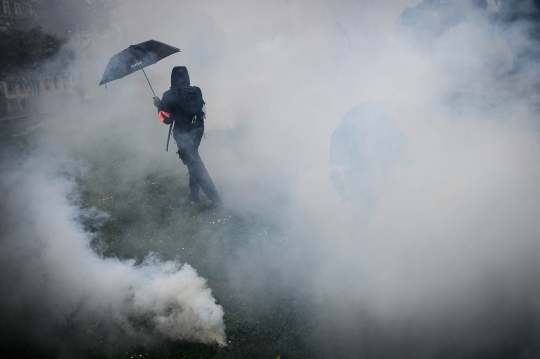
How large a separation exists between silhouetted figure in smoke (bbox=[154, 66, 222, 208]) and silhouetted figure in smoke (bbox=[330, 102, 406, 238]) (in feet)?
6.92

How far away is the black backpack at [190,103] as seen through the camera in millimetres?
4707

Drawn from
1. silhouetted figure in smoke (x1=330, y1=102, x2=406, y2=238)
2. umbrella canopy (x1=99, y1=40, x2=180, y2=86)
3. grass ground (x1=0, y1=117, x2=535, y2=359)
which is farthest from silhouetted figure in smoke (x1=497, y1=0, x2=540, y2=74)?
umbrella canopy (x1=99, y1=40, x2=180, y2=86)

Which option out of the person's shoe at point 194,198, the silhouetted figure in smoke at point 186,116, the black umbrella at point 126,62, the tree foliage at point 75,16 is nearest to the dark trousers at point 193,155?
the silhouetted figure in smoke at point 186,116

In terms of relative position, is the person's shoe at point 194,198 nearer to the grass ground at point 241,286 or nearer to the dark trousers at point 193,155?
the grass ground at point 241,286

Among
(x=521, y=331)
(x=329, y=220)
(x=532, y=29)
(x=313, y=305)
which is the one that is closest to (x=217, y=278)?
(x=313, y=305)

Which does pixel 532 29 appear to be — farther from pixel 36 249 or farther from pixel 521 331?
pixel 36 249

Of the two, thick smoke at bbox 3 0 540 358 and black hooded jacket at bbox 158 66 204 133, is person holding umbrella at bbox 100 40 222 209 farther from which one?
thick smoke at bbox 3 0 540 358

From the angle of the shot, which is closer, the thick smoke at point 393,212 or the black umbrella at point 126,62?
the thick smoke at point 393,212

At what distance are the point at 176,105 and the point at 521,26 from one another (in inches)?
169

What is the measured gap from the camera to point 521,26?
4094 millimetres

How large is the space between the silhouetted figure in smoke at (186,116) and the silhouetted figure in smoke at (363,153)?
6.92 feet

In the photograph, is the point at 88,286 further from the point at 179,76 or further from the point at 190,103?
the point at 179,76

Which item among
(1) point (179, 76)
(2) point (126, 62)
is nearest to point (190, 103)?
(1) point (179, 76)

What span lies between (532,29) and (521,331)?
3.37 meters
